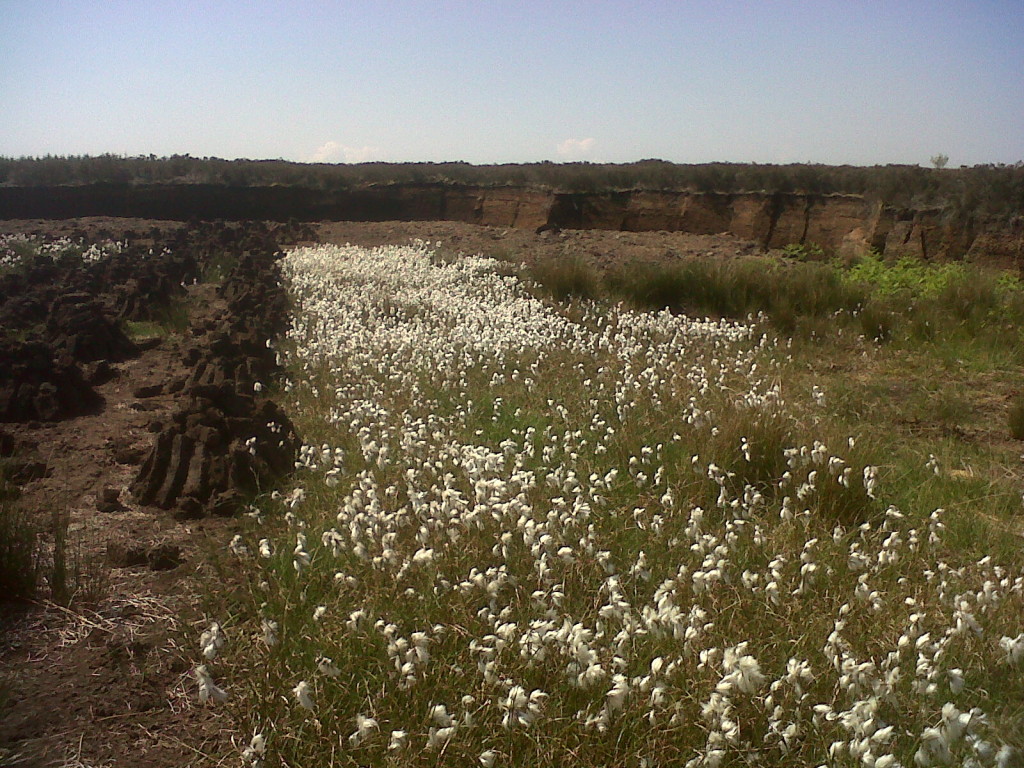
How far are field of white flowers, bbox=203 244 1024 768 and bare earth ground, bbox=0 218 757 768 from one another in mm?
233

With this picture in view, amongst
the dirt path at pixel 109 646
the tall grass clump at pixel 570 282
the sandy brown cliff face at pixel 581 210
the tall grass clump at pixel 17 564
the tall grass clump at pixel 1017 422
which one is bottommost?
the dirt path at pixel 109 646

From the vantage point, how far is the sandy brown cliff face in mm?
14000

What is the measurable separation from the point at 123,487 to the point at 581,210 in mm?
19277

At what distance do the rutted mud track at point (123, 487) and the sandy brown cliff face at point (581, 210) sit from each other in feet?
37.7

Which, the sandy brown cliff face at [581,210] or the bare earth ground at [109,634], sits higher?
the sandy brown cliff face at [581,210]

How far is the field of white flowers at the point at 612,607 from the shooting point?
264 centimetres

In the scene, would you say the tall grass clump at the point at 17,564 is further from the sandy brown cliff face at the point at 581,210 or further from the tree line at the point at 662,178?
the tree line at the point at 662,178

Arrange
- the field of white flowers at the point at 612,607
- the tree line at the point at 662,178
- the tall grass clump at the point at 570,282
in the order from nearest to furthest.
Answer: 1. the field of white flowers at the point at 612,607
2. the tall grass clump at the point at 570,282
3. the tree line at the point at 662,178

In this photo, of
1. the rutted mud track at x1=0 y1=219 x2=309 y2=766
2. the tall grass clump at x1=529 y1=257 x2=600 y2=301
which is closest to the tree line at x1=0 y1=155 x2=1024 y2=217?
the tall grass clump at x1=529 y1=257 x2=600 y2=301

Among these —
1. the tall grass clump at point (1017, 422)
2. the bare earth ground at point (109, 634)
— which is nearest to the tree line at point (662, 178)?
the tall grass clump at point (1017, 422)

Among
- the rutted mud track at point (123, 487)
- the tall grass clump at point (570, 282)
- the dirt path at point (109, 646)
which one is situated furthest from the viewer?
the tall grass clump at point (570, 282)

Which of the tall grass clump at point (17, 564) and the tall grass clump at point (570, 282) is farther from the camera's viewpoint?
the tall grass clump at point (570, 282)

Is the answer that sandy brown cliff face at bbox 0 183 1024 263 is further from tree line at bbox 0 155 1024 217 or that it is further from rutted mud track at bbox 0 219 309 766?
rutted mud track at bbox 0 219 309 766

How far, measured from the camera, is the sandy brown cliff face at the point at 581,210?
551 inches
